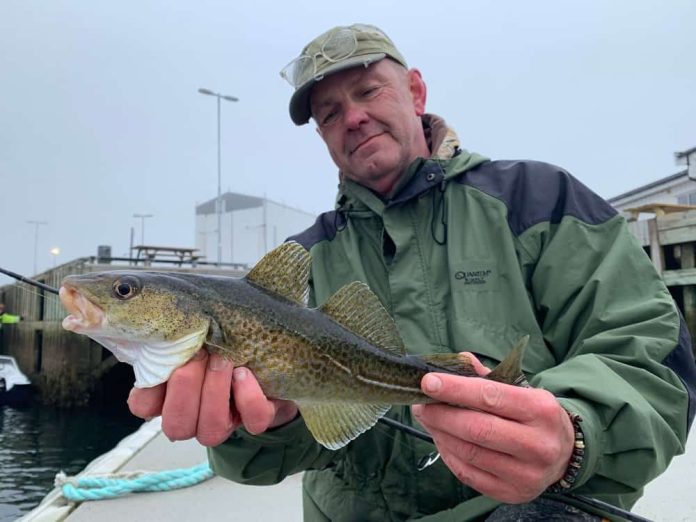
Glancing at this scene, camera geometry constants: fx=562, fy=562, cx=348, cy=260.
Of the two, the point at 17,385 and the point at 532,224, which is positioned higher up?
the point at 532,224

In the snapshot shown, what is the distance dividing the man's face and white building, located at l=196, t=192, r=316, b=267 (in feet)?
149

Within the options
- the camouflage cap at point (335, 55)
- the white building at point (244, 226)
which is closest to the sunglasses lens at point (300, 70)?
the camouflage cap at point (335, 55)

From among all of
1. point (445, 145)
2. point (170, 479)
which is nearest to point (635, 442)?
point (445, 145)

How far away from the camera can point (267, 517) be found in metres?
4.64

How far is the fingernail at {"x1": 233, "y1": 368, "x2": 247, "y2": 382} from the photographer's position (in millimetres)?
2348

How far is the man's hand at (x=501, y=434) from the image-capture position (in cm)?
187

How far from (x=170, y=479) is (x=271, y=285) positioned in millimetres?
3551

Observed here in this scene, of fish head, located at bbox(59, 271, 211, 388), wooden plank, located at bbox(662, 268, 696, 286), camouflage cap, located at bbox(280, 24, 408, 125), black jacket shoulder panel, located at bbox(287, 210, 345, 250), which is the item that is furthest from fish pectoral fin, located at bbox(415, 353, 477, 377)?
wooden plank, located at bbox(662, 268, 696, 286)

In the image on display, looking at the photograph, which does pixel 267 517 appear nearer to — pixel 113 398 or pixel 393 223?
pixel 393 223

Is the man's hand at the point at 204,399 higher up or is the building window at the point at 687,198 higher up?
the building window at the point at 687,198

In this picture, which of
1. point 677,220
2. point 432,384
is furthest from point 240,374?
point 677,220

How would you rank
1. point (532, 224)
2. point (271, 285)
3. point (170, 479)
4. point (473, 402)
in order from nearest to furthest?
1. point (473, 402)
2. point (271, 285)
3. point (532, 224)
4. point (170, 479)

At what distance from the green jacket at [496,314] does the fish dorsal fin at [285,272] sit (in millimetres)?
678

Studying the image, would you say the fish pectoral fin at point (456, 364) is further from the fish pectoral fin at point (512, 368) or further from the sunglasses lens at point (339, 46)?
the sunglasses lens at point (339, 46)
